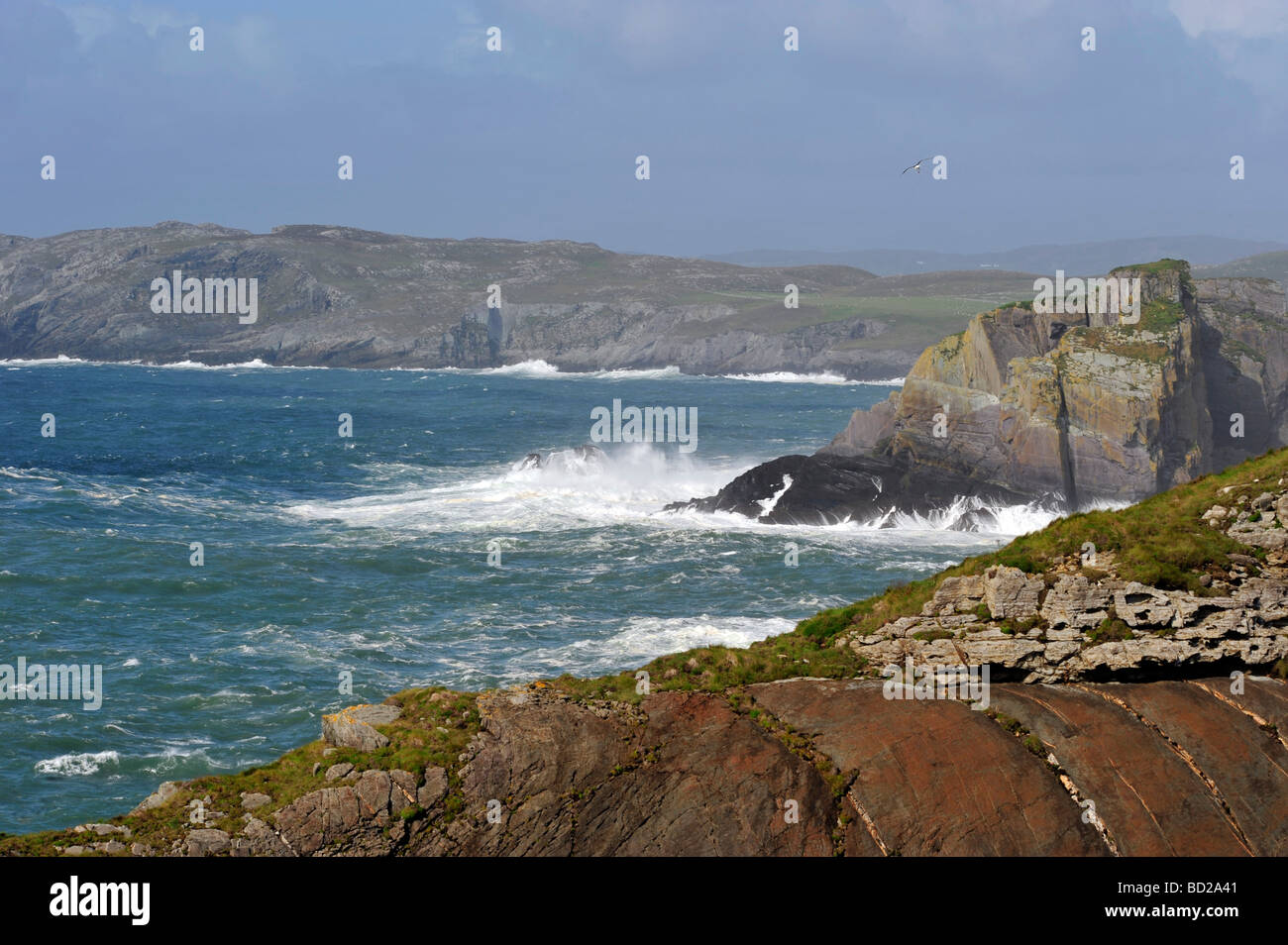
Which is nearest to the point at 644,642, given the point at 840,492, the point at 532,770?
the point at 532,770

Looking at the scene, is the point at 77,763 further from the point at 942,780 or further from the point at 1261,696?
the point at 1261,696

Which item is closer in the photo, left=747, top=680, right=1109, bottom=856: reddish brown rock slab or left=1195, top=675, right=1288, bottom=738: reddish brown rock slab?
left=747, top=680, right=1109, bottom=856: reddish brown rock slab

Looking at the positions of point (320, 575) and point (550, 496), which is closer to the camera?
point (320, 575)

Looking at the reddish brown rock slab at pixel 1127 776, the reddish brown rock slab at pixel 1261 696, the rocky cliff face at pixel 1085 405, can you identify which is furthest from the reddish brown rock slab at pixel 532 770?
the rocky cliff face at pixel 1085 405

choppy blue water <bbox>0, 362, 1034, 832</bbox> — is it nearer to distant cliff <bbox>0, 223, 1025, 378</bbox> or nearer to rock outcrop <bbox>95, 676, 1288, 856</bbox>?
rock outcrop <bbox>95, 676, 1288, 856</bbox>

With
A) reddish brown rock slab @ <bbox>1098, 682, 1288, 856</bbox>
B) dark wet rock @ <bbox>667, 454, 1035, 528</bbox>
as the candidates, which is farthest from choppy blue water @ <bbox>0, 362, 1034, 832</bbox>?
reddish brown rock slab @ <bbox>1098, 682, 1288, 856</bbox>

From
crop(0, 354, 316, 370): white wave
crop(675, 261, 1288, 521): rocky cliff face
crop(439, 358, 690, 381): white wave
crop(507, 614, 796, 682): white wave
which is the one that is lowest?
crop(507, 614, 796, 682): white wave

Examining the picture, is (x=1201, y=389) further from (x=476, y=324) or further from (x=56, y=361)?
(x=56, y=361)

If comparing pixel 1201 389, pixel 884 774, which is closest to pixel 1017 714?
pixel 884 774
